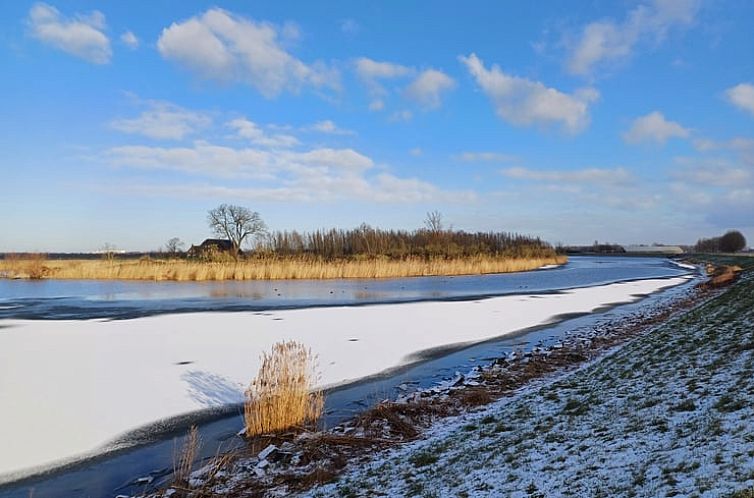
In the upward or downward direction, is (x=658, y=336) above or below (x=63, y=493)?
above

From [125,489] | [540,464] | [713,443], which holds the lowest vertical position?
[125,489]

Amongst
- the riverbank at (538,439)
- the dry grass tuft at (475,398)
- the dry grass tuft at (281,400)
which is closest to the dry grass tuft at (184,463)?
the riverbank at (538,439)

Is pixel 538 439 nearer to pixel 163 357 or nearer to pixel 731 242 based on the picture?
pixel 163 357

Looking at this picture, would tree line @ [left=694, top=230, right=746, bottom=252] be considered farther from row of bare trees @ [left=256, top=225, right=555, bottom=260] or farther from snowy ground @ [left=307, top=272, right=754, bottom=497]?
snowy ground @ [left=307, top=272, right=754, bottom=497]

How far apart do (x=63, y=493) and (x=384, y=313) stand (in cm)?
1269

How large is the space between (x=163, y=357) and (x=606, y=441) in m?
8.67

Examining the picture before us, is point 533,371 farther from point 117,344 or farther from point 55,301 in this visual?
point 55,301

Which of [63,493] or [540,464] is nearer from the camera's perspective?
[540,464]

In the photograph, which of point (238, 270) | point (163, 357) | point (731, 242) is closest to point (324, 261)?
point (238, 270)

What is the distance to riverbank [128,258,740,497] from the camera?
392cm

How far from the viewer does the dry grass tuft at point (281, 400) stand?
6.61 meters

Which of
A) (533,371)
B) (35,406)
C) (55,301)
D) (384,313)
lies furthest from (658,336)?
(55,301)

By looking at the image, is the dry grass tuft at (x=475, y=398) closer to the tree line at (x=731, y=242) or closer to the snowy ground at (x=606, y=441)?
the snowy ground at (x=606, y=441)

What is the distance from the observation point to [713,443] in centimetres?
392
